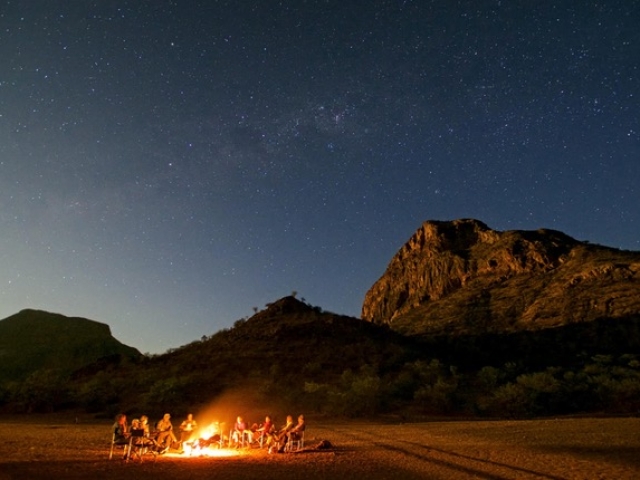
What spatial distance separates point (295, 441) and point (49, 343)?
94582 mm

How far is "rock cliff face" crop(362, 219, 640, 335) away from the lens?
7969cm

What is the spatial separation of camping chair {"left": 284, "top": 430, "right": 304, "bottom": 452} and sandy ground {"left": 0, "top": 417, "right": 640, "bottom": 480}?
0.39 metres

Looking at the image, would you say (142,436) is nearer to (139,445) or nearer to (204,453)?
(139,445)

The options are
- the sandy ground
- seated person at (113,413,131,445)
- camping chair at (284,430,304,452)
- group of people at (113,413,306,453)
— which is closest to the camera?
the sandy ground

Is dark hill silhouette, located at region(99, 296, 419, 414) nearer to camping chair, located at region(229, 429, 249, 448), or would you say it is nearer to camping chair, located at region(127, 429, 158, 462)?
camping chair, located at region(229, 429, 249, 448)

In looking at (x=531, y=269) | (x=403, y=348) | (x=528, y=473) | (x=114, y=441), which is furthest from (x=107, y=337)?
(x=528, y=473)

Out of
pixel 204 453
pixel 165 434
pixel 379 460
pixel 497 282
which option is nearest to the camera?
pixel 379 460

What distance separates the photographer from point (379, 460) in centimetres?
1520

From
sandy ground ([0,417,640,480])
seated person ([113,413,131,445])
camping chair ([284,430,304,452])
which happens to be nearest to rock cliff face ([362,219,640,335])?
sandy ground ([0,417,640,480])

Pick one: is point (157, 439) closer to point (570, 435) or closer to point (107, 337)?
point (570, 435)

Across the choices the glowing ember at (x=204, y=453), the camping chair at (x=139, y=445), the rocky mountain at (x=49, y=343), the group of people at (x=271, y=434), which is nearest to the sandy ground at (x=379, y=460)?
the glowing ember at (x=204, y=453)

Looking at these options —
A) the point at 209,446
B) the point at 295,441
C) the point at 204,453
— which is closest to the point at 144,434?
the point at 204,453

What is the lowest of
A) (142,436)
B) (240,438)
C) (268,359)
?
(240,438)

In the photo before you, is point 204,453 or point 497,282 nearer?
point 204,453
